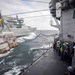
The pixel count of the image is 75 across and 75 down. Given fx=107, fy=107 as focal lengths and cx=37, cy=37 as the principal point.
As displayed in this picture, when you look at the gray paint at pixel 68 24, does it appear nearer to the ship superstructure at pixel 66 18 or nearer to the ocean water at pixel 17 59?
the ship superstructure at pixel 66 18

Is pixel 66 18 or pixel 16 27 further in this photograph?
pixel 16 27

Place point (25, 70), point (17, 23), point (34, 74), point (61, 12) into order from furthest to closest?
point (17, 23), point (61, 12), point (25, 70), point (34, 74)

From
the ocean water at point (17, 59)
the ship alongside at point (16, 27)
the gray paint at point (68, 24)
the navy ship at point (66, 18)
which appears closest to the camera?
the navy ship at point (66, 18)

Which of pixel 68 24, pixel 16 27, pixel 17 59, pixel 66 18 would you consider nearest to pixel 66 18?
pixel 66 18

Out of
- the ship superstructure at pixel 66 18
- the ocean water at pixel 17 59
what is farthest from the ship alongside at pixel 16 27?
the ship superstructure at pixel 66 18

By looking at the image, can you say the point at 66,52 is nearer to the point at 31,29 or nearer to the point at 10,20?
the point at 10,20

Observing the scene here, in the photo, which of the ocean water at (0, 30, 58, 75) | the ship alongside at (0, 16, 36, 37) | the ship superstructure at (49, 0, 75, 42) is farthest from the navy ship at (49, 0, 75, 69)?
the ship alongside at (0, 16, 36, 37)

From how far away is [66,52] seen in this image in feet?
42.6

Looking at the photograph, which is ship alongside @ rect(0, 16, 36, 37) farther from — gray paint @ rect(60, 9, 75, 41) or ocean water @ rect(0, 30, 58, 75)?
gray paint @ rect(60, 9, 75, 41)

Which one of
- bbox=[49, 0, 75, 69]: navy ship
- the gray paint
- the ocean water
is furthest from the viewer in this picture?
the ocean water

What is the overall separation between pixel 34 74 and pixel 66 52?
5050 millimetres

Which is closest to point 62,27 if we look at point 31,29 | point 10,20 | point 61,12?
point 61,12

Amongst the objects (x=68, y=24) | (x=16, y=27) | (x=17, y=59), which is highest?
(x=68, y=24)

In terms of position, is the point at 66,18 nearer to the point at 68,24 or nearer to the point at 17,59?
the point at 68,24
